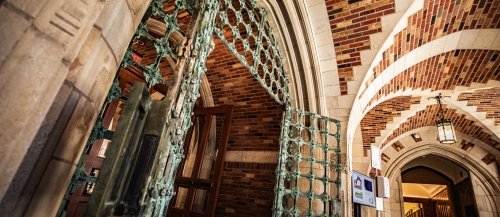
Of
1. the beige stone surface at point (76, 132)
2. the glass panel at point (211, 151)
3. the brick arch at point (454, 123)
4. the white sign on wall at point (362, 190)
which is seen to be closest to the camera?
the beige stone surface at point (76, 132)

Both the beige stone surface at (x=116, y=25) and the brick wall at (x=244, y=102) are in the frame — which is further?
the brick wall at (x=244, y=102)

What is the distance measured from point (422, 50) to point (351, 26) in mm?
1530

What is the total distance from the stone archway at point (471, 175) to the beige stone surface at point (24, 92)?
10179mm

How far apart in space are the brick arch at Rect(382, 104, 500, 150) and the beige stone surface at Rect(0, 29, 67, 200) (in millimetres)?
8141

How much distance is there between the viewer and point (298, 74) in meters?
3.73

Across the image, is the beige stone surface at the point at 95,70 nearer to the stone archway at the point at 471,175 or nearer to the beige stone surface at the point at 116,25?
the beige stone surface at the point at 116,25

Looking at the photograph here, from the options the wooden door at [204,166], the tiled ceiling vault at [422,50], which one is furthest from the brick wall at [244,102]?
the tiled ceiling vault at [422,50]

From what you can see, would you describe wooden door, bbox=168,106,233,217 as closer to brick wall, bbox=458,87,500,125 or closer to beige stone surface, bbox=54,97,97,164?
beige stone surface, bbox=54,97,97,164

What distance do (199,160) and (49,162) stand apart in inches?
118

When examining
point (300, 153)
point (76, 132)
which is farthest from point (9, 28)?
point (300, 153)

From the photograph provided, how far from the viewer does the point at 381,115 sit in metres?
6.81

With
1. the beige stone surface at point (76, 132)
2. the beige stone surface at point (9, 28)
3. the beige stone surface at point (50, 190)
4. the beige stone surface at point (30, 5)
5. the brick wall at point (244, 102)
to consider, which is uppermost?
the brick wall at point (244, 102)

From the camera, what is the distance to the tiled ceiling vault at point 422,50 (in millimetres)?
3574

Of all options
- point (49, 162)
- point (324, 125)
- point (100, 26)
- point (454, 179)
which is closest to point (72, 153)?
point (49, 162)
